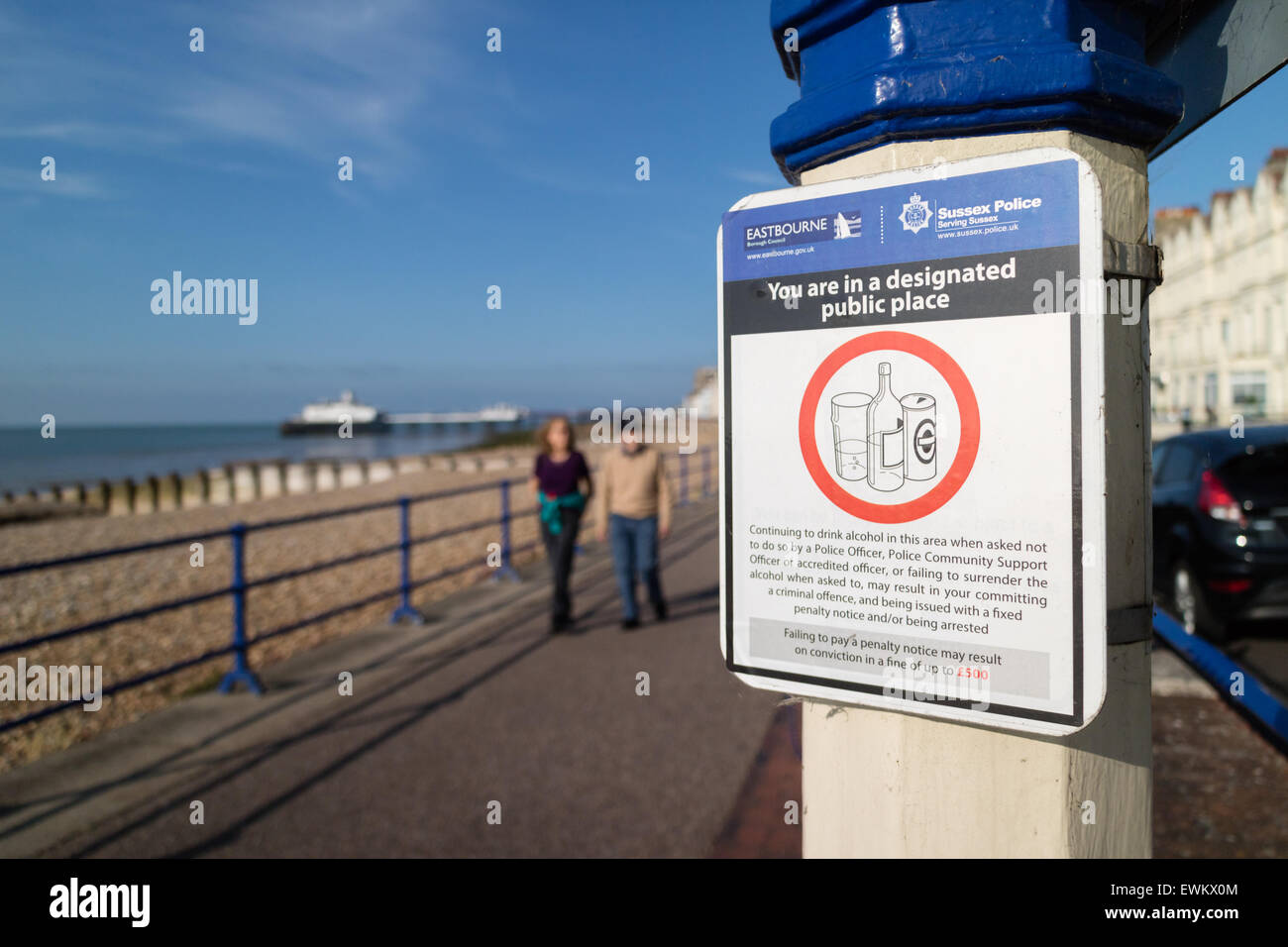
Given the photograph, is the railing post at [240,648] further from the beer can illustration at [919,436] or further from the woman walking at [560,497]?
the beer can illustration at [919,436]

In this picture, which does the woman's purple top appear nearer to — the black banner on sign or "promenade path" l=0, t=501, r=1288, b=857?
"promenade path" l=0, t=501, r=1288, b=857

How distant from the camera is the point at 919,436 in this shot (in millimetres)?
1326

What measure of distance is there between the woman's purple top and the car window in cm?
515

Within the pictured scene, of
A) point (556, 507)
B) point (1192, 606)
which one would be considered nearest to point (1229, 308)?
point (1192, 606)

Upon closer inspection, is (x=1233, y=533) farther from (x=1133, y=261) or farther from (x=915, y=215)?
(x=915, y=215)

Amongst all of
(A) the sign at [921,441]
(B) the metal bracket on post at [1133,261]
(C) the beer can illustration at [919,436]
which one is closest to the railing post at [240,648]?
(A) the sign at [921,441]

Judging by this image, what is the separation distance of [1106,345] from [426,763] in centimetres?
413

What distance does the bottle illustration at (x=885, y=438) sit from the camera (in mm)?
1343

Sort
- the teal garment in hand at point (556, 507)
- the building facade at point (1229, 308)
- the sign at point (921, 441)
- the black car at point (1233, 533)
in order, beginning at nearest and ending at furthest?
the sign at point (921, 441)
the black car at point (1233, 533)
the teal garment in hand at point (556, 507)
the building facade at point (1229, 308)

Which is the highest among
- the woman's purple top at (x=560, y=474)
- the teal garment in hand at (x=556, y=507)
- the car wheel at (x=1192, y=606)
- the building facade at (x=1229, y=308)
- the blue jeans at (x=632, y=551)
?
the building facade at (x=1229, y=308)

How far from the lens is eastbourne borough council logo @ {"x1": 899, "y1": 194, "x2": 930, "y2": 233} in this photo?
51.8 inches

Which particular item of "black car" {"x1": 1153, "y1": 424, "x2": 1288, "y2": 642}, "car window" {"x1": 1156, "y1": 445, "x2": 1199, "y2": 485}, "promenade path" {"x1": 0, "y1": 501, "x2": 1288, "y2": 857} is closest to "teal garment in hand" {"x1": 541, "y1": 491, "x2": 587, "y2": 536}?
"promenade path" {"x1": 0, "y1": 501, "x2": 1288, "y2": 857}

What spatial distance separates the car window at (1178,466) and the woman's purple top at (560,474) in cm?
515

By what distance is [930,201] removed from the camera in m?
1.31
